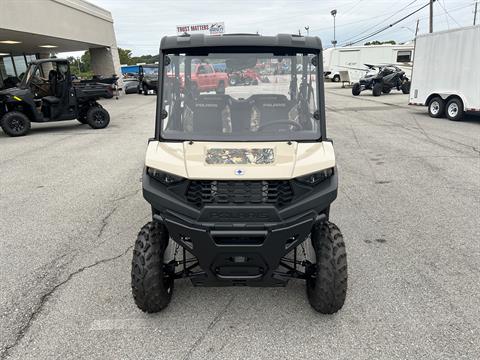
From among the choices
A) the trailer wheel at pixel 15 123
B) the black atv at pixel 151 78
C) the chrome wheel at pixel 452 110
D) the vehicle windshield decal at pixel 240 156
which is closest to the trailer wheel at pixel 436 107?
the chrome wheel at pixel 452 110

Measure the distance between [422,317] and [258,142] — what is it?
1913 mm

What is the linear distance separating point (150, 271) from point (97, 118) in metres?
11.7

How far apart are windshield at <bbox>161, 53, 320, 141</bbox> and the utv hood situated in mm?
149

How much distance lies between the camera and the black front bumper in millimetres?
2635

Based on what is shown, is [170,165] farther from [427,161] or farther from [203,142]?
[427,161]

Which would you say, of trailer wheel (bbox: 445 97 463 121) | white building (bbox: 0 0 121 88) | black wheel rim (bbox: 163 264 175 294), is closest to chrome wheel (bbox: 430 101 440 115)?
trailer wheel (bbox: 445 97 463 121)

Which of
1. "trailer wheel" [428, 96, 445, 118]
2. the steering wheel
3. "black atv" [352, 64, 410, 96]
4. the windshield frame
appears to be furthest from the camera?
"black atv" [352, 64, 410, 96]

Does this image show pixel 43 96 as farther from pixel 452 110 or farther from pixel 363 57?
pixel 363 57

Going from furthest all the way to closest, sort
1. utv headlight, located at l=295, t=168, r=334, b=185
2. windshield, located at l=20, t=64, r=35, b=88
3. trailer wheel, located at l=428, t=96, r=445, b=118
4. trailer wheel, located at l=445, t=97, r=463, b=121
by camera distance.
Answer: trailer wheel, located at l=428, t=96, r=445, b=118, trailer wheel, located at l=445, t=97, r=463, b=121, windshield, located at l=20, t=64, r=35, b=88, utv headlight, located at l=295, t=168, r=334, b=185

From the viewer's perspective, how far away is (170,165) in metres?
2.74

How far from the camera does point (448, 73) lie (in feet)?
43.4

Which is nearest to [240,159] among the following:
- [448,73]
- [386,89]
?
[448,73]

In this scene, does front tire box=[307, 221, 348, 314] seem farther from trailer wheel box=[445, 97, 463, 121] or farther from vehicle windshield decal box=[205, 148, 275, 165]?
trailer wheel box=[445, 97, 463, 121]

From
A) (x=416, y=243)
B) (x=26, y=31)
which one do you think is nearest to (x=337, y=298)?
(x=416, y=243)
